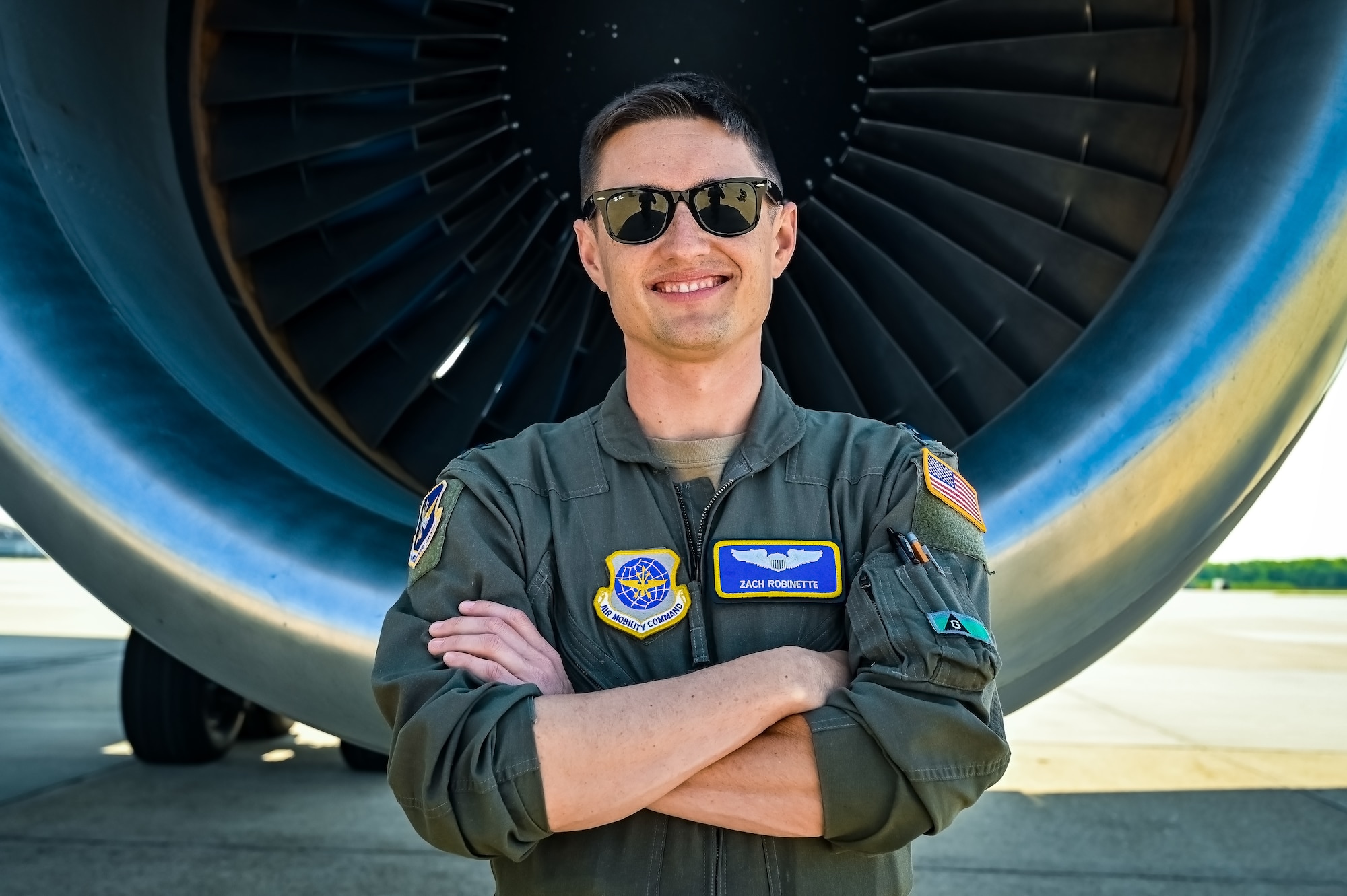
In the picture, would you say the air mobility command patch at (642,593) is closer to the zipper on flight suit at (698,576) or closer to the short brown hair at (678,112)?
the zipper on flight suit at (698,576)

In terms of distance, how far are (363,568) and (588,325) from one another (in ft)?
4.13

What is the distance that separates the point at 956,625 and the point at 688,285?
40 centimetres

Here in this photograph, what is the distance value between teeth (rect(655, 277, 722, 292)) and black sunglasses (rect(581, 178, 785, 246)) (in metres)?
0.04

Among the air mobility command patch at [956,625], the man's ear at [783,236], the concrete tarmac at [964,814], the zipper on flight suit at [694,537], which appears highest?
the man's ear at [783,236]

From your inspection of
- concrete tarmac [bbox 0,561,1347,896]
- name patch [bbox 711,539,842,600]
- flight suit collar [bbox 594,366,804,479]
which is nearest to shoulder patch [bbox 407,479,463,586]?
flight suit collar [bbox 594,366,804,479]

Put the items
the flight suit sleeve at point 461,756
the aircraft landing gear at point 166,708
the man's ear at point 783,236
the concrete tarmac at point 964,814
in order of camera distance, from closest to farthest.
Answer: the flight suit sleeve at point 461,756 → the man's ear at point 783,236 → the concrete tarmac at point 964,814 → the aircraft landing gear at point 166,708

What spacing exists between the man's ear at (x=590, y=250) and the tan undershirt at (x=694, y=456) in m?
0.19

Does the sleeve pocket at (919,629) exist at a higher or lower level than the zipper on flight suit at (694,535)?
lower

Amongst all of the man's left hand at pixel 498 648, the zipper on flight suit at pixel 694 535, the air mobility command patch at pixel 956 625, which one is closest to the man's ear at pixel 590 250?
the zipper on flight suit at pixel 694 535

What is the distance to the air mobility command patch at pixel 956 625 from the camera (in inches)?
38.3

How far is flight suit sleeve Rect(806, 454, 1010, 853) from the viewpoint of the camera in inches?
37.1

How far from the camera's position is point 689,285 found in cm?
110

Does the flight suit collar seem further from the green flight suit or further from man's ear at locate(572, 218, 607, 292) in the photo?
man's ear at locate(572, 218, 607, 292)

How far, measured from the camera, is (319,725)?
64.1 inches
